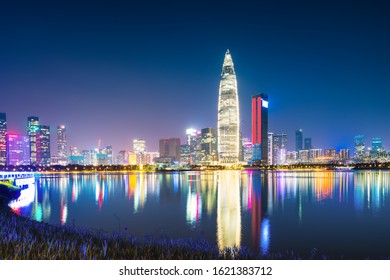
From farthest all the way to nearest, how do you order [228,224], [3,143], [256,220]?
[3,143] → [256,220] → [228,224]

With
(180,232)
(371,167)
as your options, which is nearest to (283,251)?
(180,232)

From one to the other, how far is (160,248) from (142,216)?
15.9m

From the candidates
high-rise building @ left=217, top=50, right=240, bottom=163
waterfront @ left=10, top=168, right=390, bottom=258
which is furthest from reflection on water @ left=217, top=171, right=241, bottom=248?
high-rise building @ left=217, top=50, right=240, bottom=163

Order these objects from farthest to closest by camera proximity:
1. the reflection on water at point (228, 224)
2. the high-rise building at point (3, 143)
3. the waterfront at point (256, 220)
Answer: the high-rise building at point (3, 143), the reflection on water at point (228, 224), the waterfront at point (256, 220)

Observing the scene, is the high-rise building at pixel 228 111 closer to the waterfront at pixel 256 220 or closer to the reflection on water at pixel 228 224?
the waterfront at pixel 256 220

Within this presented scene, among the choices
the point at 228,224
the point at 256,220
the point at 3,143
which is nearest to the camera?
the point at 228,224

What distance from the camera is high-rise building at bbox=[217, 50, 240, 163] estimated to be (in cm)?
17650

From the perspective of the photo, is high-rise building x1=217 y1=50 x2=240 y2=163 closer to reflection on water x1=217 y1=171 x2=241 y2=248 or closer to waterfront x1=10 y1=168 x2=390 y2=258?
waterfront x1=10 y1=168 x2=390 y2=258

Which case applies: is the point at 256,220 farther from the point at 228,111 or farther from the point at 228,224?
the point at 228,111

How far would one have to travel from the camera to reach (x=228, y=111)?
18062cm

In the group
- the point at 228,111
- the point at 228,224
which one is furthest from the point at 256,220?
the point at 228,111

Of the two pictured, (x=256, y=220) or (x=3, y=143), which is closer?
(x=256, y=220)

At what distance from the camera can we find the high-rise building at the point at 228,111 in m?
176

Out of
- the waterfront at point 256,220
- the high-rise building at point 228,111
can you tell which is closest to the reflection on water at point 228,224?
the waterfront at point 256,220
